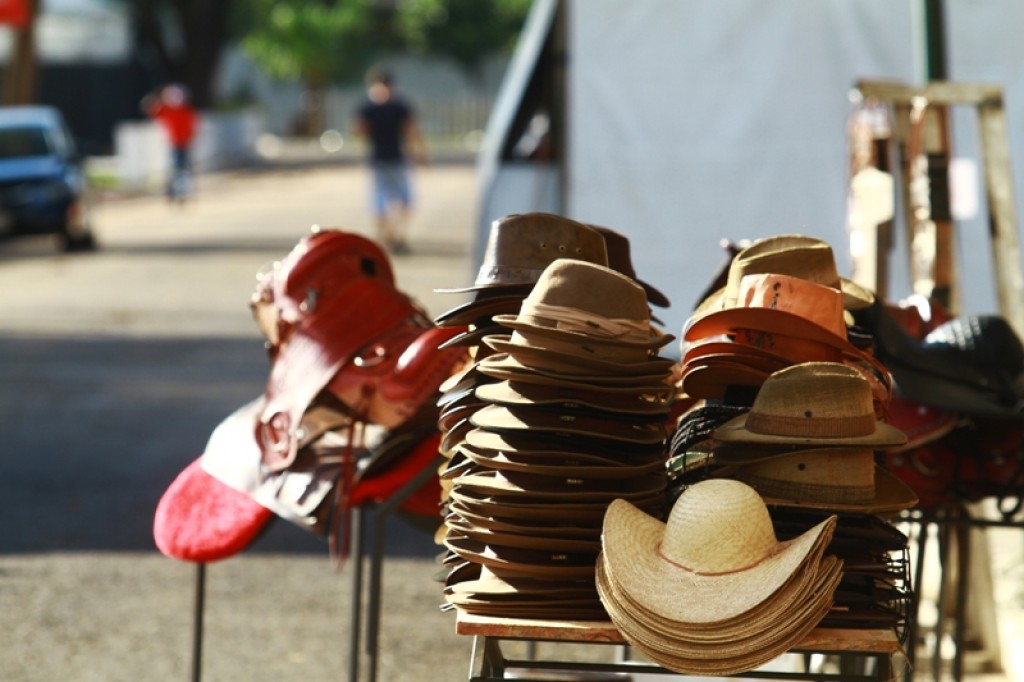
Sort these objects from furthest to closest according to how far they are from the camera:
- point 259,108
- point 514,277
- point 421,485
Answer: point 259,108 < point 421,485 < point 514,277

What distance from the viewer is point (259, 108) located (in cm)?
5100

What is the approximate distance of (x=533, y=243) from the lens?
305 centimetres

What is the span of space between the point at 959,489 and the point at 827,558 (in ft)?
3.58

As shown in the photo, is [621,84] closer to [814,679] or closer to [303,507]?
[303,507]

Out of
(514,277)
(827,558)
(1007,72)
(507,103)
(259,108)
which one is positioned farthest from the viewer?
(259,108)

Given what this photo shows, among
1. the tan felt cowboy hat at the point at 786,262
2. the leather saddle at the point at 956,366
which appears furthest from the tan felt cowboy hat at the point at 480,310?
the leather saddle at the point at 956,366

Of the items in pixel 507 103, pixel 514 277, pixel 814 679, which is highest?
pixel 507 103

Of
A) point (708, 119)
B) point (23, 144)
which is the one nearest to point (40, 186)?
point (23, 144)

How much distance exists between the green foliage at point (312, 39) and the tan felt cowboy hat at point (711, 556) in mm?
50393

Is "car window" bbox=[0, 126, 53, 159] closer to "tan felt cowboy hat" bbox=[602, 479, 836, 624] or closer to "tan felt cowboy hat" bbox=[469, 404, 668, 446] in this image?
"tan felt cowboy hat" bbox=[469, 404, 668, 446]

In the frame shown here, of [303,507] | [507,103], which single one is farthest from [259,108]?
[303,507]

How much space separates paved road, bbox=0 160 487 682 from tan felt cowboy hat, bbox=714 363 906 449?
256 centimetres

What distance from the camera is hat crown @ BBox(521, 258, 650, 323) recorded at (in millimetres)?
2693

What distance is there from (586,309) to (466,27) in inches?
2028
